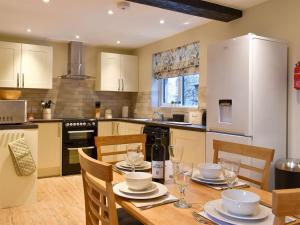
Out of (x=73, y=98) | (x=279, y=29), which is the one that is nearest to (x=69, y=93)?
(x=73, y=98)

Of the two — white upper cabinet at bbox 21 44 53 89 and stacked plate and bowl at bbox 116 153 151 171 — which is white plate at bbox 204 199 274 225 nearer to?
stacked plate and bowl at bbox 116 153 151 171

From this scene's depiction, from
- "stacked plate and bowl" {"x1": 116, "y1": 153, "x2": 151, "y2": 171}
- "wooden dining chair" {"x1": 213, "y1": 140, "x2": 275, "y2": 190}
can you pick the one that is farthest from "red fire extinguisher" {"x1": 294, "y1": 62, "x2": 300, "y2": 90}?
"stacked plate and bowl" {"x1": 116, "y1": 153, "x2": 151, "y2": 171}

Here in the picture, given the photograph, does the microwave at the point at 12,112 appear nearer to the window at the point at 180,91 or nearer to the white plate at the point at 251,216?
the window at the point at 180,91

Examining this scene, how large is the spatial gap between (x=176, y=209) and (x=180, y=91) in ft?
11.7

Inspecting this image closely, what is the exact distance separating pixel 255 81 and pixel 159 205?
6.26 ft

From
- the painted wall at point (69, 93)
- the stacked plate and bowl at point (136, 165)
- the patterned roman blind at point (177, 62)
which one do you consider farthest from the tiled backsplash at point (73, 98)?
the stacked plate and bowl at point (136, 165)

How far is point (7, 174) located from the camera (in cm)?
295

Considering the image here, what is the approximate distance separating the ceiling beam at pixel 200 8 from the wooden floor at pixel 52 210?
7.55 ft

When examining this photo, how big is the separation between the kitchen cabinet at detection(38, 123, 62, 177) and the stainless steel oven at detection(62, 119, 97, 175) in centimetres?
8

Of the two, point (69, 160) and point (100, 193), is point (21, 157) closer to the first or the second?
point (69, 160)

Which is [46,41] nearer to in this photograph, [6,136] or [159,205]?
[6,136]

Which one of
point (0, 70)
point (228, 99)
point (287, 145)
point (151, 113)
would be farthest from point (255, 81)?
point (0, 70)

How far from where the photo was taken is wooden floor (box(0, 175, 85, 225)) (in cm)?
270

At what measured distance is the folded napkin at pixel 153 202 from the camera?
111cm
